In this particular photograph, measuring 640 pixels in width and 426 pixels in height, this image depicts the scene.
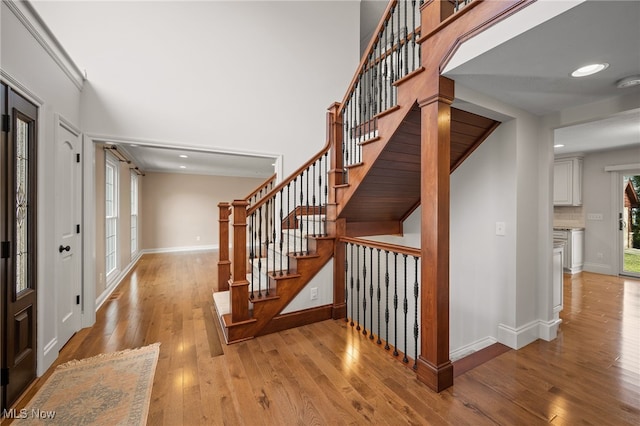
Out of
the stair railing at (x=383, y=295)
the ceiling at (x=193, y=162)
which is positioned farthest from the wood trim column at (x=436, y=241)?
the ceiling at (x=193, y=162)

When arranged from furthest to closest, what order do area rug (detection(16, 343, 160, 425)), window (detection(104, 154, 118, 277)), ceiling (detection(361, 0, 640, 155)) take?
window (detection(104, 154, 118, 277)) < area rug (detection(16, 343, 160, 425)) < ceiling (detection(361, 0, 640, 155))

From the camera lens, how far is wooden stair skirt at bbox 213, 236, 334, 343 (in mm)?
2537

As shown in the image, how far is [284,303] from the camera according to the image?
2727 mm

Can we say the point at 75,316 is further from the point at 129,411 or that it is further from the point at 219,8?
the point at 219,8

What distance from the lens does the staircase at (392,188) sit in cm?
181

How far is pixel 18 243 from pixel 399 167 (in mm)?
3083

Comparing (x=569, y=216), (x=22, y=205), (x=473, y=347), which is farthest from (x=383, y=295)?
(x=569, y=216)

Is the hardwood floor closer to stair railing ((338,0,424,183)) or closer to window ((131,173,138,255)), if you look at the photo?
stair railing ((338,0,424,183))

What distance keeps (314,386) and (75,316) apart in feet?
8.58

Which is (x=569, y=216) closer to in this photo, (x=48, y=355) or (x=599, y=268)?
(x=599, y=268)

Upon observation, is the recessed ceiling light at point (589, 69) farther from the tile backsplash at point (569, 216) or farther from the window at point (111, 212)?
the window at point (111, 212)

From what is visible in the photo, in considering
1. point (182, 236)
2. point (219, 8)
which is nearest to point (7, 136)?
point (219, 8)

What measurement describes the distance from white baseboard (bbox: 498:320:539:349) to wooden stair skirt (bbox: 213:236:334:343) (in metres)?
1.65

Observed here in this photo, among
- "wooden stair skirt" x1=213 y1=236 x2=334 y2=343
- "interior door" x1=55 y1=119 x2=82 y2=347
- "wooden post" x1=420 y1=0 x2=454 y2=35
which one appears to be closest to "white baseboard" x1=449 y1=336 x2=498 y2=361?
"wooden stair skirt" x1=213 y1=236 x2=334 y2=343
